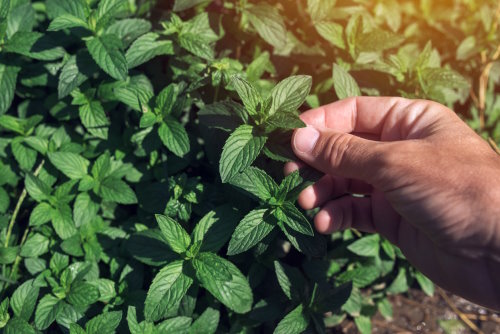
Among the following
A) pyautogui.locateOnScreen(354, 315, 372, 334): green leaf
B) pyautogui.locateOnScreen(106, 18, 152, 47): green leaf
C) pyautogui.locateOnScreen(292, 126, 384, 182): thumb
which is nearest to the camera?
pyautogui.locateOnScreen(292, 126, 384, 182): thumb

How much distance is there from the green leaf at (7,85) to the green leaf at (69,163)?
343 mm

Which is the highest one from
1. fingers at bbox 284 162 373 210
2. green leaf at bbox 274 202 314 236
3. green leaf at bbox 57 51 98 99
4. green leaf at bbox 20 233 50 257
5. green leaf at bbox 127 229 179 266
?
green leaf at bbox 57 51 98 99

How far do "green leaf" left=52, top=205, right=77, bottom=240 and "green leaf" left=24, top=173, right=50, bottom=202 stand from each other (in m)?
0.10

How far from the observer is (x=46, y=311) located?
210cm

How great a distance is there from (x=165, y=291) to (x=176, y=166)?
69cm

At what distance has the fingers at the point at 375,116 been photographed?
2.08 metres

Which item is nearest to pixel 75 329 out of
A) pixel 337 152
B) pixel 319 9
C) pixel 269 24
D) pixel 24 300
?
pixel 24 300

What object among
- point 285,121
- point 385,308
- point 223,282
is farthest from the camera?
point 385,308

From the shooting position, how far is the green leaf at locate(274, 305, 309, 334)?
6.66ft

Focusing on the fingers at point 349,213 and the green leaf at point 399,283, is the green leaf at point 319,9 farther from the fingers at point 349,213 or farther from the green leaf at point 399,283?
the green leaf at point 399,283

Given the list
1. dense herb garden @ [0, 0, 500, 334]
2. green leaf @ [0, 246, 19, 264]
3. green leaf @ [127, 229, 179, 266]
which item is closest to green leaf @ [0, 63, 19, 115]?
dense herb garden @ [0, 0, 500, 334]

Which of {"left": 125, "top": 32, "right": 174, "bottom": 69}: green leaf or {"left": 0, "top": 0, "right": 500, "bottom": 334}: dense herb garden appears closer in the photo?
{"left": 0, "top": 0, "right": 500, "bottom": 334}: dense herb garden

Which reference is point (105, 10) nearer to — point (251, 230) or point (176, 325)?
point (251, 230)

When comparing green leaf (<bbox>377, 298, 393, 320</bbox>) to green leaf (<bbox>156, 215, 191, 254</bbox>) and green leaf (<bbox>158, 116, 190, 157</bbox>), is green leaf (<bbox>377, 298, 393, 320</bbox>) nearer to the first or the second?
green leaf (<bbox>156, 215, 191, 254</bbox>)
